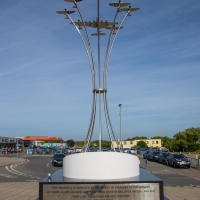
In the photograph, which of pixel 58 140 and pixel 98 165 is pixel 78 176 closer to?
pixel 98 165

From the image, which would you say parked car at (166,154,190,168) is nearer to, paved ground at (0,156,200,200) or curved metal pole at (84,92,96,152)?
paved ground at (0,156,200,200)

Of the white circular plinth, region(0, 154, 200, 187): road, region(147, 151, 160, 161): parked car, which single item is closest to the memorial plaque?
the white circular plinth

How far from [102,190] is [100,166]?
54.0 inches

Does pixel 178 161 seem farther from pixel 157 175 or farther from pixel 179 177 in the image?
pixel 179 177

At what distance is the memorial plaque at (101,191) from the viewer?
8945mm

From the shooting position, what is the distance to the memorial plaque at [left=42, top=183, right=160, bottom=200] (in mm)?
8945

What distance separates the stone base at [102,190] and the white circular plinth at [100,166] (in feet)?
3.98

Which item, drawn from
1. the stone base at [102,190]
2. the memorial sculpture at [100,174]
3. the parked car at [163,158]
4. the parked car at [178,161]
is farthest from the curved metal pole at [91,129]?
the parked car at [163,158]

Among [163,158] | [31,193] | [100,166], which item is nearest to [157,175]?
[31,193]

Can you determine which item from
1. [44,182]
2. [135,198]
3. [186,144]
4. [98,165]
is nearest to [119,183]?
[135,198]

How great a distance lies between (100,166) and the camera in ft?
33.8

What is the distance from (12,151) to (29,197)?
5821 centimetres

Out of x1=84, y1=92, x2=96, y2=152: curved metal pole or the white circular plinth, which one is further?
x1=84, y1=92, x2=96, y2=152: curved metal pole

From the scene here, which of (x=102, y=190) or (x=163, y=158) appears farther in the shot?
(x=163, y=158)
